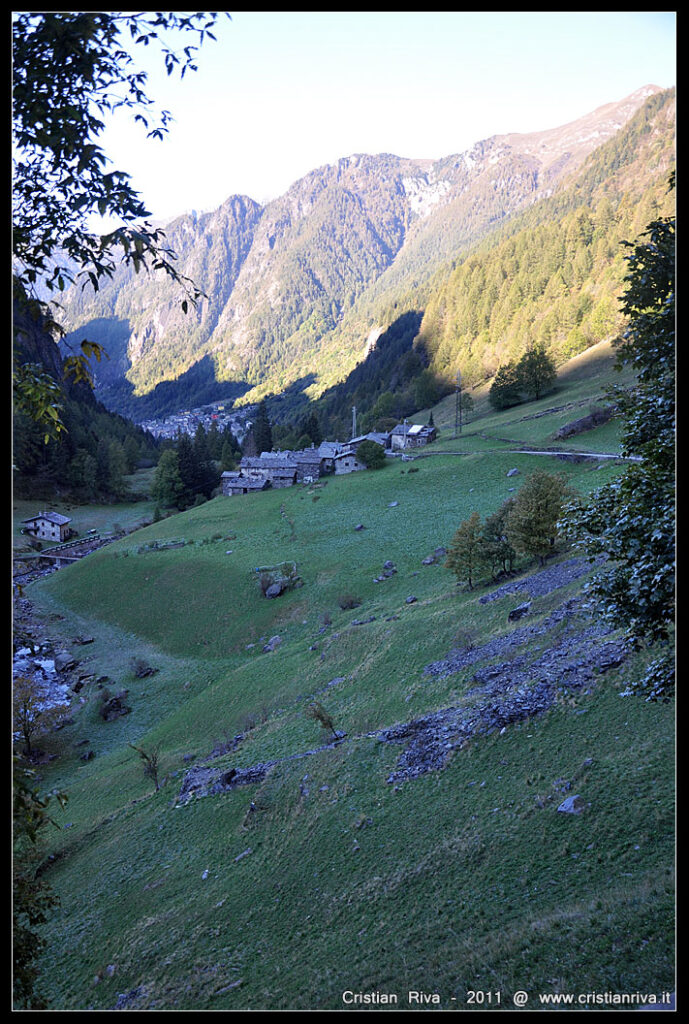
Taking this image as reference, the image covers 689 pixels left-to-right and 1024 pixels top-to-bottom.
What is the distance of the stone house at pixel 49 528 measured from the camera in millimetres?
66562

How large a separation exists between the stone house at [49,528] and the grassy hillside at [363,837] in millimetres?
40459

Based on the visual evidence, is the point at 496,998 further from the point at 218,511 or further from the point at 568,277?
the point at 568,277

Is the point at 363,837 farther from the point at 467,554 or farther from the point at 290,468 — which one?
the point at 290,468

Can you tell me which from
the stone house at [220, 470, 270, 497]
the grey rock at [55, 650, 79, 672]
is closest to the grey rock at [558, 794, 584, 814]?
the grey rock at [55, 650, 79, 672]

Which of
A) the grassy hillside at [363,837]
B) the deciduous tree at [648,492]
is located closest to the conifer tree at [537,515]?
the grassy hillside at [363,837]

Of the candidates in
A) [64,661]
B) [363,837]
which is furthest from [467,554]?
[64,661]

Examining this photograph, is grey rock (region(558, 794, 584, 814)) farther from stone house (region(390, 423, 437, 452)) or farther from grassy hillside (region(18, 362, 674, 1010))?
stone house (region(390, 423, 437, 452))

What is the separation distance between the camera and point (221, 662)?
113ft

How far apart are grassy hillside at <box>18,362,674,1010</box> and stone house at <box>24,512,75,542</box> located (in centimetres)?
4046

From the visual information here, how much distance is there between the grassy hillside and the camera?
7.69 m

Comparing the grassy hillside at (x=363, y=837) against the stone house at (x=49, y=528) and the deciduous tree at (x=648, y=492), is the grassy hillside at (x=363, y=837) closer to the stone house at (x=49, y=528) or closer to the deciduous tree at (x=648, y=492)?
the deciduous tree at (x=648, y=492)

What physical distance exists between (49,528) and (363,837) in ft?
222

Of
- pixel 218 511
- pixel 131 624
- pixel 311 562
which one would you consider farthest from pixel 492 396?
pixel 131 624

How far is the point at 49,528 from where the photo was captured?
220ft
